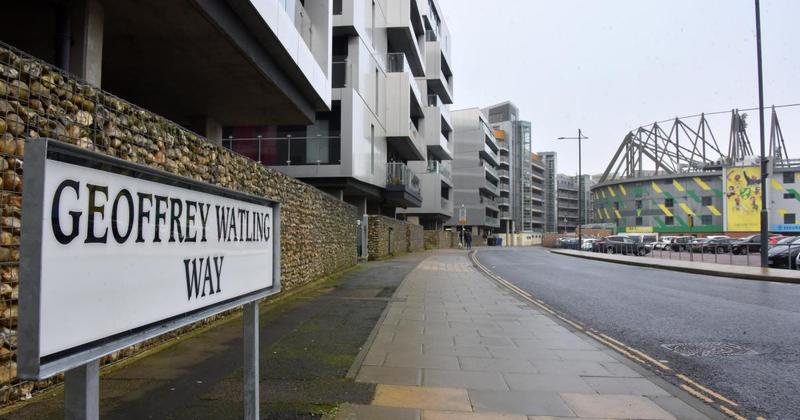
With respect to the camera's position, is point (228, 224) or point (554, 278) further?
point (554, 278)

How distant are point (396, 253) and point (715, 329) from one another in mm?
25283

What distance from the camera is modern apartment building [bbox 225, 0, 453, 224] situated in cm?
2338

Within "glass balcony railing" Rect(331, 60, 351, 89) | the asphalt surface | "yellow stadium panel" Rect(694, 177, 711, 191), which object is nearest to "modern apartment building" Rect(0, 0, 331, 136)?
the asphalt surface

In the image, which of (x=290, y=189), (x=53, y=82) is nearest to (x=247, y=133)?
(x=290, y=189)

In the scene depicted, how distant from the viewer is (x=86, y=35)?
7.91m

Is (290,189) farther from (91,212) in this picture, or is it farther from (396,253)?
(396,253)

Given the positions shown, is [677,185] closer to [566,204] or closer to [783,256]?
[566,204]

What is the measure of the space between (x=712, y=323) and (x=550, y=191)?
488 feet

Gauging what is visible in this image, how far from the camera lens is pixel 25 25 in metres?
8.75

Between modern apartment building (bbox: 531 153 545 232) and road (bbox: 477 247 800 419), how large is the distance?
12227 centimetres

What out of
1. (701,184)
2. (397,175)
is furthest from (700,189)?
(397,175)

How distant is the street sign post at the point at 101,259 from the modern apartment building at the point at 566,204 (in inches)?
6610

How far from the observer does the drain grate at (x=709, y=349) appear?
21.0ft

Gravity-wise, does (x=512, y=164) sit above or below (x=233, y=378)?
above
